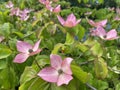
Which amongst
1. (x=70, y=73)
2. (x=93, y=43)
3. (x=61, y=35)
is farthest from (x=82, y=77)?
(x=61, y=35)

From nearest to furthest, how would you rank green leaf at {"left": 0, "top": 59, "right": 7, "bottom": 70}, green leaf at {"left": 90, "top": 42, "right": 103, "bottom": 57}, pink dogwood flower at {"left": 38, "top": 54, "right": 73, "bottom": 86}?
pink dogwood flower at {"left": 38, "top": 54, "right": 73, "bottom": 86} → green leaf at {"left": 90, "top": 42, "right": 103, "bottom": 57} → green leaf at {"left": 0, "top": 59, "right": 7, "bottom": 70}

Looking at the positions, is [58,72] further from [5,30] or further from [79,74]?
[5,30]

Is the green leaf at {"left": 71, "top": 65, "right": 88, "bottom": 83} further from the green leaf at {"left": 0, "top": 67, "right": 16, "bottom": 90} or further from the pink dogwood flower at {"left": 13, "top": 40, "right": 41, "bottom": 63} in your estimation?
the green leaf at {"left": 0, "top": 67, "right": 16, "bottom": 90}

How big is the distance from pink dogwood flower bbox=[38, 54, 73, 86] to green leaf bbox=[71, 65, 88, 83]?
16mm

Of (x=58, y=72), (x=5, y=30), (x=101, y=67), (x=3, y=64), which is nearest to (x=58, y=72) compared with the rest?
(x=58, y=72)

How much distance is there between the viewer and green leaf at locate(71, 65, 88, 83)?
77 cm

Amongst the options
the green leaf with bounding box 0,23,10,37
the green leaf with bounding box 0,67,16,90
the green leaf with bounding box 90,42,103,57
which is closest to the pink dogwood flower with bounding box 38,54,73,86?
the green leaf with bounding box 90,42,103,57

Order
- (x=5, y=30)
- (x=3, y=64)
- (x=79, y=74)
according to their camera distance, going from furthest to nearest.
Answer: (x=5, y=30), (x=3, y=64), (x=79, y=74)

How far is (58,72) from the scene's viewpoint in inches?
30.9

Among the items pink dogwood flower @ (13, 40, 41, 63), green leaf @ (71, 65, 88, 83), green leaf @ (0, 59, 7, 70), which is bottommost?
green leaf @ (0, 59, 7, 70)

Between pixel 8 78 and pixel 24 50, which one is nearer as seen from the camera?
pixel 24 50

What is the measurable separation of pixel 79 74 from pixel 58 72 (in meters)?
0.05

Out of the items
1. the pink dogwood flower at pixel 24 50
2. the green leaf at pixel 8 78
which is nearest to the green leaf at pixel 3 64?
the green leaf at pixel 8 78

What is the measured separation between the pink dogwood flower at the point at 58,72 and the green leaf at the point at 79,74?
2cm
